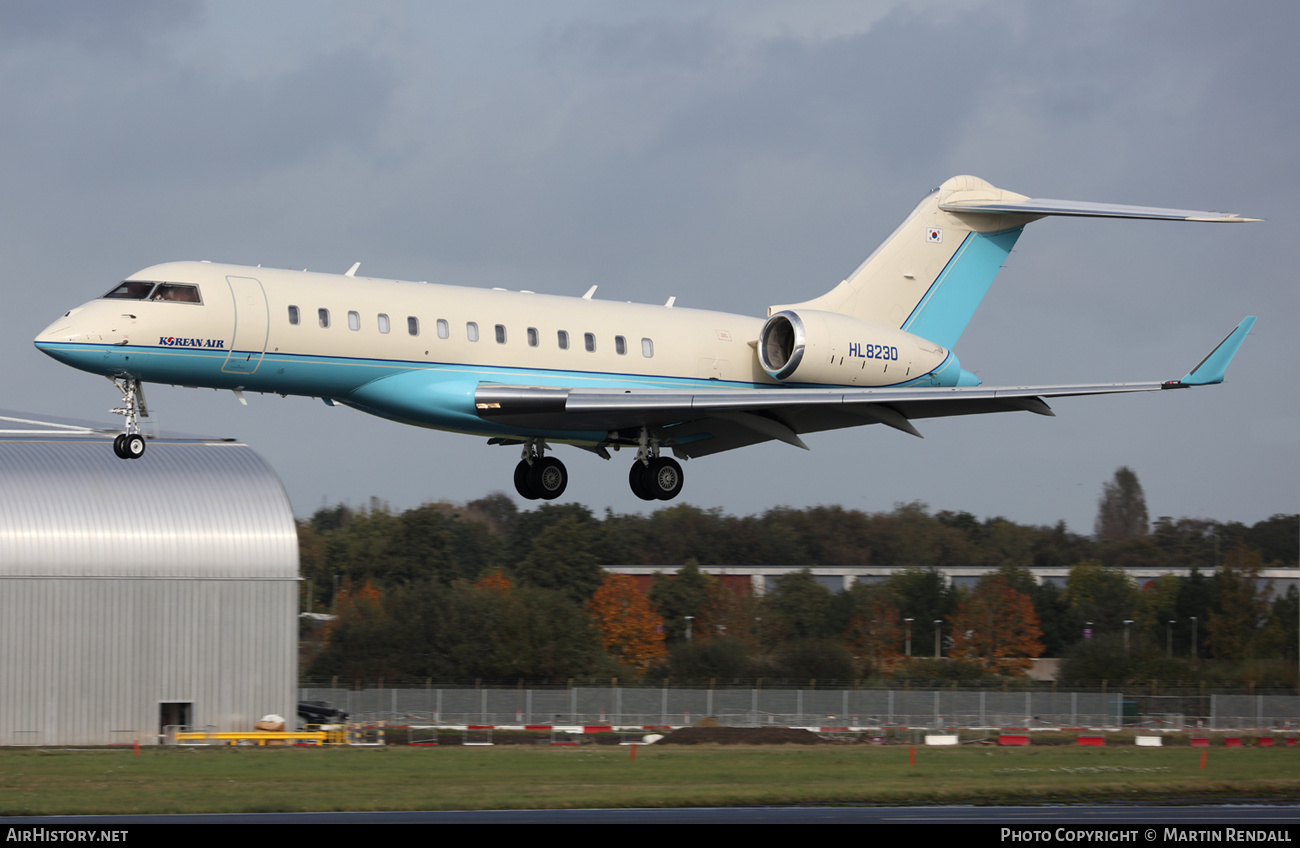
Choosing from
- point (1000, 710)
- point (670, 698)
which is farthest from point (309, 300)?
point (1000, 710)

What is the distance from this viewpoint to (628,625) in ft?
232

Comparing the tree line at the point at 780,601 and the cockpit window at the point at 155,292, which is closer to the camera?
the cockpit window at the point at 155,292

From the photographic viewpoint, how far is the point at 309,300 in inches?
896

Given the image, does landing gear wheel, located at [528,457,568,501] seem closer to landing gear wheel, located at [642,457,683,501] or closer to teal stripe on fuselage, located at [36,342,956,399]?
landing gear wheel, located at [642,457,683,501]

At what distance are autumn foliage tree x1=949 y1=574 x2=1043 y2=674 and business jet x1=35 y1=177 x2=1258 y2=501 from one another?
41.4m

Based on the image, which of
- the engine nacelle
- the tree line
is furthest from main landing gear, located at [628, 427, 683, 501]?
the tree line

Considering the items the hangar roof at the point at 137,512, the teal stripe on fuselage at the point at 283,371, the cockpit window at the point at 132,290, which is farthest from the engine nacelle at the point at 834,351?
the hangar roof at the point at 137,512

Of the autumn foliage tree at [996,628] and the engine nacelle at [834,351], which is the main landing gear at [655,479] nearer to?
the engine nacelle at [834,351]

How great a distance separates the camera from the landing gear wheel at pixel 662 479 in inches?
1049

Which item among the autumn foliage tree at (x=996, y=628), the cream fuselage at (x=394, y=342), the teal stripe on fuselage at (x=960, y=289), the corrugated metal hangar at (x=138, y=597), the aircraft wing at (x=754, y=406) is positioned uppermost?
the teal stripe on fuselage at (x=960, y=289)

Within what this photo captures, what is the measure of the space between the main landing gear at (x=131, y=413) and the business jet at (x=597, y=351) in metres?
0.03

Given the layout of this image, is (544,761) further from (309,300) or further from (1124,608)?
(1124,608)
